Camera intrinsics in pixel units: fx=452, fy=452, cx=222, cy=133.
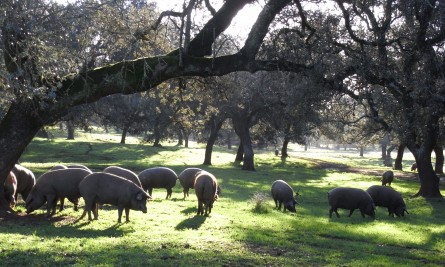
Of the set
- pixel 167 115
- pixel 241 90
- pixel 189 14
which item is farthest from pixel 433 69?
pixel 167 115

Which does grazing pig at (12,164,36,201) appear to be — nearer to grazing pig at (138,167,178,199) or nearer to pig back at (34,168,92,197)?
pig back at (34,168,92,197)

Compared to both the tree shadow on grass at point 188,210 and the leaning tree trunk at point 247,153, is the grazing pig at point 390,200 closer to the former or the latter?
the tree shadow on grass at point 188,210

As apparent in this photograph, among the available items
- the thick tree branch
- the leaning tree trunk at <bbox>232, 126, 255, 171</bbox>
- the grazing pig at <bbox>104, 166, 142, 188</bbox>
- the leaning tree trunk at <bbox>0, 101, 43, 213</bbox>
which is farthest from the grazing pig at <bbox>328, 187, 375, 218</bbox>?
the leaning tree trunk at <bbox>232, 126, 255, 171</bbox>

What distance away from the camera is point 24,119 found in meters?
11.5

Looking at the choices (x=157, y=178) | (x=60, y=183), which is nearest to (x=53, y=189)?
(x=60, y=183)

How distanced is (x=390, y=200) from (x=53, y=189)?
15.6m

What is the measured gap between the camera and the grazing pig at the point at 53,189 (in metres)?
15.7

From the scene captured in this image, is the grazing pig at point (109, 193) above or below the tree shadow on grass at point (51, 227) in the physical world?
above

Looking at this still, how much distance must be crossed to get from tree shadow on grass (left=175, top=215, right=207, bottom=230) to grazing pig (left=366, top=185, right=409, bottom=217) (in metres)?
9.95

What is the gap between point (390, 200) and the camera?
22.2 m

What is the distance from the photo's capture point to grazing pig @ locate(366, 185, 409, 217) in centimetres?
2214

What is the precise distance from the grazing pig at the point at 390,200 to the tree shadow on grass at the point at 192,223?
392 inches

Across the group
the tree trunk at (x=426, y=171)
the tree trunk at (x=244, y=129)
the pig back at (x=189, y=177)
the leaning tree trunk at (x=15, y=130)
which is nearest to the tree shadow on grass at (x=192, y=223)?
the leaning tree trunk at (x=15, y=130)

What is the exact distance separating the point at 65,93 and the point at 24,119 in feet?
4.04
